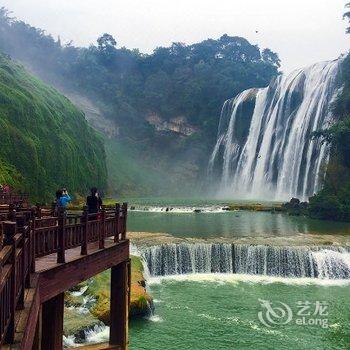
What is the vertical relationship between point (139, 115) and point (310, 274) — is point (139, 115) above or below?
above

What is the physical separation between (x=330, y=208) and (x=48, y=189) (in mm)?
23389

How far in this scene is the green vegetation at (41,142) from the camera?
35750 millimetres

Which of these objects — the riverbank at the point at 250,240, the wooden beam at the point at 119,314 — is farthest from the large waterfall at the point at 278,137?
the wooden beam at the point at 119,314

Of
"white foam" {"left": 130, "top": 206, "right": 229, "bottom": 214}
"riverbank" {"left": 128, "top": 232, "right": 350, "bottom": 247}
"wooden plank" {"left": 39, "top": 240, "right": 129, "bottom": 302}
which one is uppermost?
"wooden plank" {"left": 39, "top": 240, "right": 129, "bottom": 302}

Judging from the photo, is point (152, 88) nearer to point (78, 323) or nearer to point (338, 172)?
point (338, 172)

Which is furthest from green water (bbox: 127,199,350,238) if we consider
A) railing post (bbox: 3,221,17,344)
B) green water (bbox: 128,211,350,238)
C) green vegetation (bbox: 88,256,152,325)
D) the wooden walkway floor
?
railing post (bbox: 3,221,17,344)

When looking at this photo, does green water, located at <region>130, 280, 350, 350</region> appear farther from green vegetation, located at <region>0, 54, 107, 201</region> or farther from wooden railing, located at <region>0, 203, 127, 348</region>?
green vegetation, located at <region>0, 54, 107, 201</region>

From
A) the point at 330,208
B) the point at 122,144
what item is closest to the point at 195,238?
the point at 330,208

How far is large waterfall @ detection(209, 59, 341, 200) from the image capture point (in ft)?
167

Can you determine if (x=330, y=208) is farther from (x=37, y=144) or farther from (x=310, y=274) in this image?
(x=37, y=144)

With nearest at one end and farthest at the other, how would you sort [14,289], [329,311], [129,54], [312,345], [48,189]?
[14,289] < [312,345] < [329,311] < [48,189] < [129,54]

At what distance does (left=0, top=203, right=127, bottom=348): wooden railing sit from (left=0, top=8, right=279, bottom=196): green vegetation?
6514 centimetres

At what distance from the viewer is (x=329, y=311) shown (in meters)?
15.4

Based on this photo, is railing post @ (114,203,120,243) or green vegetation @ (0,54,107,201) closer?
railing post @ (114,203,120,243)
